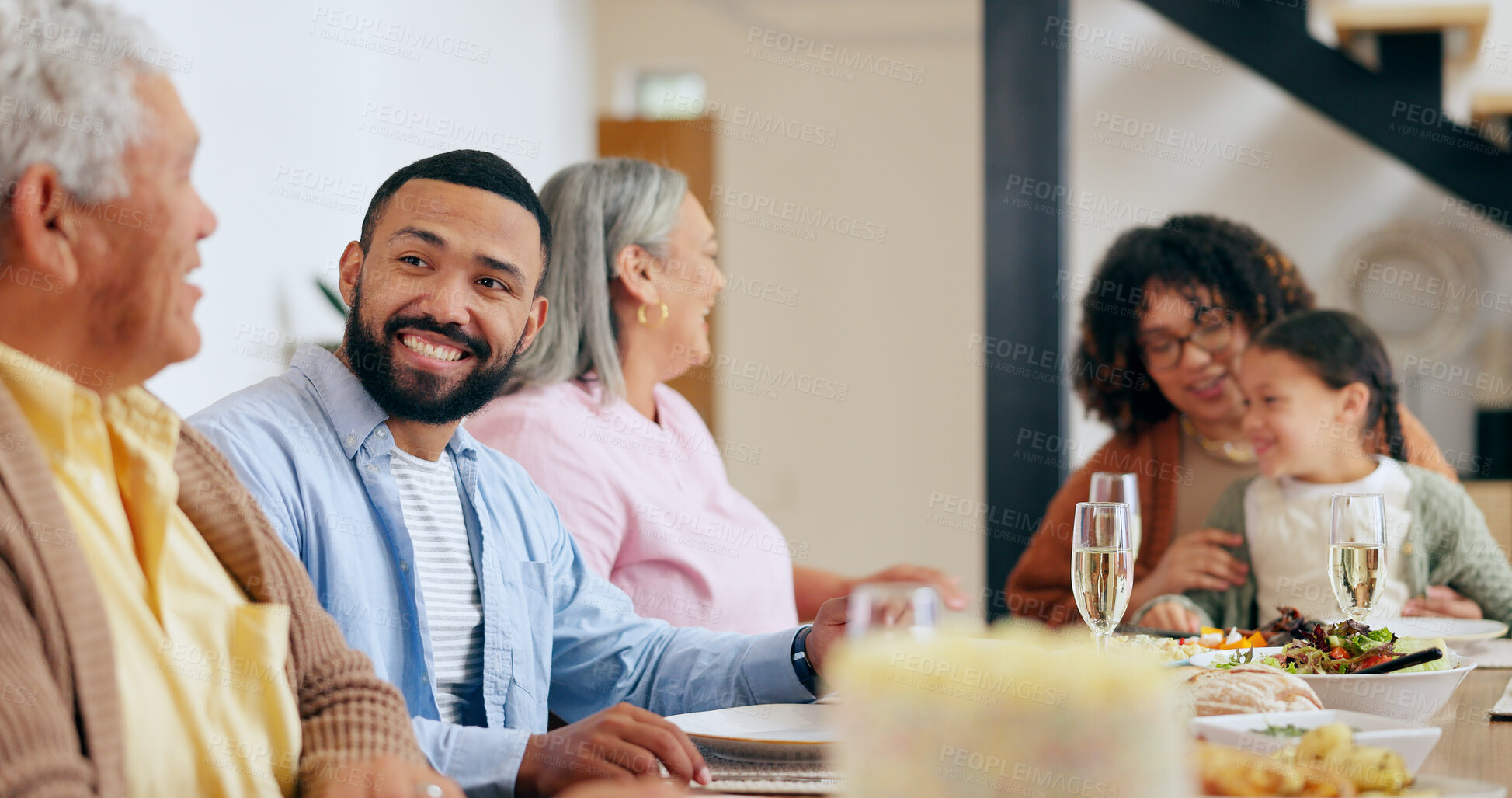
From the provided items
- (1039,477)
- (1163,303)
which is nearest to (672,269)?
(1163,303)

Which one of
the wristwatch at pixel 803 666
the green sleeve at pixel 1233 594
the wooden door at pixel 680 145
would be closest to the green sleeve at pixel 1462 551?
the green sleeve at pixel 1233 594

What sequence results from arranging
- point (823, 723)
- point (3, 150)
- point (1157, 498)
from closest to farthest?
point (3, 150) < point (823, 723) < point (1157, 498)

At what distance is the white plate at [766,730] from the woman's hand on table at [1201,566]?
1090 mm

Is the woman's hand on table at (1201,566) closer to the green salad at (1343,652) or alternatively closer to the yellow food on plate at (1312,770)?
the green salad at (1343,652)

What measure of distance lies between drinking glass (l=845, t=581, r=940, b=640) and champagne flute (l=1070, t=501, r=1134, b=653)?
64 cm

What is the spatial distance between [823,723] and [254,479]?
566 millimetres

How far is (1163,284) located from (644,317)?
1.05 metres

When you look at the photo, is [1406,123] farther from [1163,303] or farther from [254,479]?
[254,479]

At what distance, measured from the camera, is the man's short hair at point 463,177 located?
135 centimetres

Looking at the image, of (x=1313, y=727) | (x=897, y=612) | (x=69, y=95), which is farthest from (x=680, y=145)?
(x=897, y=612)

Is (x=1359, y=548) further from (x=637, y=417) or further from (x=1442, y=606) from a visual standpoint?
(x=637, y=417)

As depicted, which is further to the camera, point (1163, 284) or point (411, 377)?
point (1163, 284)

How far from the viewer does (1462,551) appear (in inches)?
75.8

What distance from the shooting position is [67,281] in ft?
2.63
